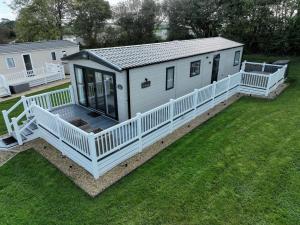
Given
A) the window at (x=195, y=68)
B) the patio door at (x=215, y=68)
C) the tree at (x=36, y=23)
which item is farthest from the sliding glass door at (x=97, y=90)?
the tree at (x=36, y=23)

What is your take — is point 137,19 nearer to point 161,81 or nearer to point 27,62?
point 27,62

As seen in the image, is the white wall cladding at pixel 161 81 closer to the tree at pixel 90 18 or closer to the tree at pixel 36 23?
the tree at pixel 90 18

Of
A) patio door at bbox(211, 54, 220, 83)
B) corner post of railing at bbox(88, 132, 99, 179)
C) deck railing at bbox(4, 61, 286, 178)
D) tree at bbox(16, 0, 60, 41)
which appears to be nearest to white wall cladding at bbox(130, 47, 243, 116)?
patio door at bbox(211, 54, 220, 83)

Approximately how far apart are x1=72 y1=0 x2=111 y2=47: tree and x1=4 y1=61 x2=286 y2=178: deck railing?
2168 cm

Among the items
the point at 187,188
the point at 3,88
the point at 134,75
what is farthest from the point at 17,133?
the point at 3,88

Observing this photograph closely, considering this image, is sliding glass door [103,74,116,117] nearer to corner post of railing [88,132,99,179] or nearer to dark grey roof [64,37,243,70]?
dark grey roof [64,37,243,70]

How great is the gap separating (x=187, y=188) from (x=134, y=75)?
13.2 ft

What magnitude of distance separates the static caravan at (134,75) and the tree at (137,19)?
18.2 m

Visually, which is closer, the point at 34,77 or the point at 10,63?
the point at 34,77

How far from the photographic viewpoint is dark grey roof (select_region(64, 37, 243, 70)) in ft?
23.6

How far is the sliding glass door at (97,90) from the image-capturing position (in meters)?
7.79

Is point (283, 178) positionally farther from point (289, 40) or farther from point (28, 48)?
point (28, 48)

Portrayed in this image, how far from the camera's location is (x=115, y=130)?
583 cm

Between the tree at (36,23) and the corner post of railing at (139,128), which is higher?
the tree at (36,23)
